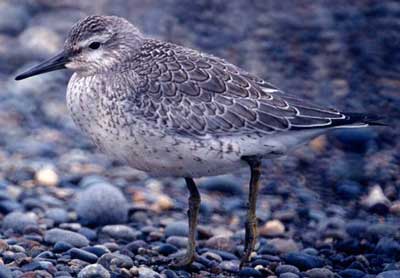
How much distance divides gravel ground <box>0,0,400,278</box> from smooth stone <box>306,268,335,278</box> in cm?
2

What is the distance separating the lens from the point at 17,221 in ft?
26.7

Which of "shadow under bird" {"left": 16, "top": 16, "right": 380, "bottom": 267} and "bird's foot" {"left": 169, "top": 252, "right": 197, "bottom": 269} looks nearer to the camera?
"shadow under bird" {"left": 16, "top": 16, "right": 380, "bottom": 267}

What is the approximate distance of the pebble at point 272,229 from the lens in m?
8.47

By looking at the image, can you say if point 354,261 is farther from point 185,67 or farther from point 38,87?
point 38,87

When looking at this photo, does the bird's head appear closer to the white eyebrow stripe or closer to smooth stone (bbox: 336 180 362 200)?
the white eyebrow stripe

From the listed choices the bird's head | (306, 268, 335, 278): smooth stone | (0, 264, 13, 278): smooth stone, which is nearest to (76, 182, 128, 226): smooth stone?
the bird's head

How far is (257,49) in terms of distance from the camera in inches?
499

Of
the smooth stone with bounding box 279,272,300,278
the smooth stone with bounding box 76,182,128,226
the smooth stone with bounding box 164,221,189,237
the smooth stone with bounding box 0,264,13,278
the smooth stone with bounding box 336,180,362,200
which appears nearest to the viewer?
the smooth stone with bounding box 0,264,13,278

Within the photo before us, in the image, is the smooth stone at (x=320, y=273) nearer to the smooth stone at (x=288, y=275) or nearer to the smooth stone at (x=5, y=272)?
the smooth stone at (x=288, y=275)

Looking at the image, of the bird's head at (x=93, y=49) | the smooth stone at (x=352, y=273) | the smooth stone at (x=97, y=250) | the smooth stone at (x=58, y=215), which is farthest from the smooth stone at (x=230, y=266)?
the bird's head at (x=93, y=49)

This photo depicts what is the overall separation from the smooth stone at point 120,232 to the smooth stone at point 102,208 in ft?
0.59

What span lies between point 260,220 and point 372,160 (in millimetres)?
1825

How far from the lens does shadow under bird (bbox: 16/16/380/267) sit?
23.1 ft

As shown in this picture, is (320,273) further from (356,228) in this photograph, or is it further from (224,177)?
(224,177)
